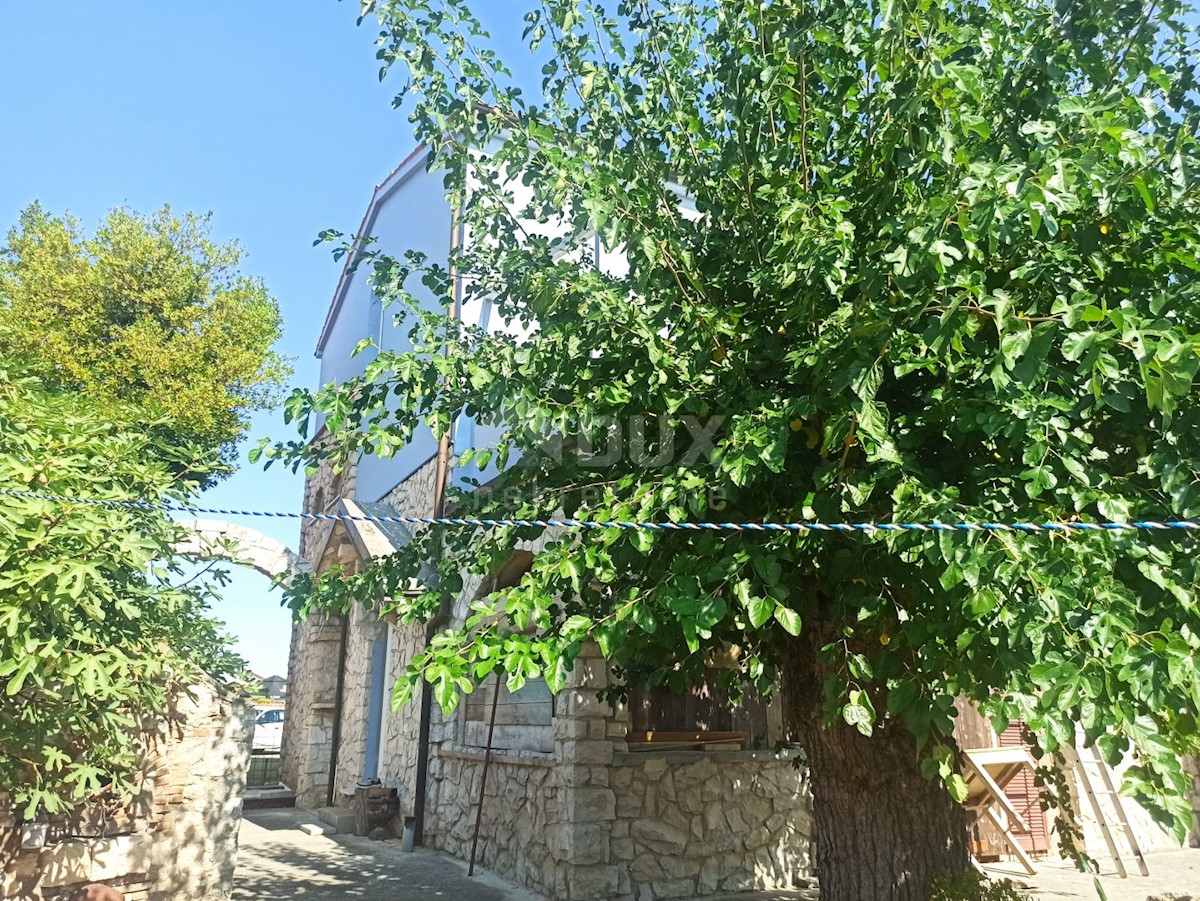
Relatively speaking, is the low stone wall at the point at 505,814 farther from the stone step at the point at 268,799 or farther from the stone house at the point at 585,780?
the stone step at the point at 268,799

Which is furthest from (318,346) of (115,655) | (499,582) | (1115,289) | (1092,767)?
(1115,289)

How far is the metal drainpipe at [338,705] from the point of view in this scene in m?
13.2

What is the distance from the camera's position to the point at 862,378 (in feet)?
9.62

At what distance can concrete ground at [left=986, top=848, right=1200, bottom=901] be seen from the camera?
270 inches

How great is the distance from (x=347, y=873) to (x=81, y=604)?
4.65 m

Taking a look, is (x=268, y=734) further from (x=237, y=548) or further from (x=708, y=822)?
(x=237, y=548)

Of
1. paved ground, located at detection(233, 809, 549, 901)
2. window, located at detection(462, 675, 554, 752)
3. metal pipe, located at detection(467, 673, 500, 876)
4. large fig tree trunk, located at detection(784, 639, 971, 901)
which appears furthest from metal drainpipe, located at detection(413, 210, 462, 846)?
large fig tree trunk, located at detection(784, 639, 971, 901)

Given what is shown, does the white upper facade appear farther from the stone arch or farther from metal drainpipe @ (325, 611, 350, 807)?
metal drainpipe @ (325, 611, 350, 807)

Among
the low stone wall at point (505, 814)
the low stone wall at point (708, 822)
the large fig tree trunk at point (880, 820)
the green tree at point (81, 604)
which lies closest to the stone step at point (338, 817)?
the low stone wall at point (505, 814)

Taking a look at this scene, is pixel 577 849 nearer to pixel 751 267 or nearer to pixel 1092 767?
pixel 751 267

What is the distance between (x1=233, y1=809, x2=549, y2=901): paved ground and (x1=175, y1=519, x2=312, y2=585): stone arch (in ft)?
8.79

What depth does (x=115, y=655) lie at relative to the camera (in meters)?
5.07

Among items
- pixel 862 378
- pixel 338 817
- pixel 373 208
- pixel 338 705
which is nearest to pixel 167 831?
pixel 338 817

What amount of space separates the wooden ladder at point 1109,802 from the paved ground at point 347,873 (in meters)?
5.12
